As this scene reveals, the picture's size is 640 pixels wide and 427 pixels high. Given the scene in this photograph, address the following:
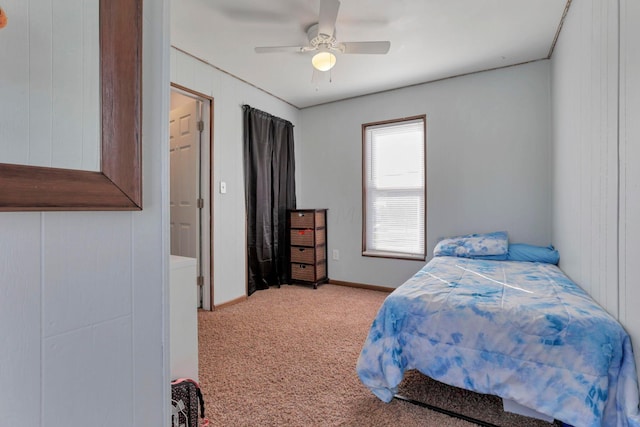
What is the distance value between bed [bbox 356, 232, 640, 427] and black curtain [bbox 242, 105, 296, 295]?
213 centimetres

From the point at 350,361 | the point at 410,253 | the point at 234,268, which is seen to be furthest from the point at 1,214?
the point at 410,253

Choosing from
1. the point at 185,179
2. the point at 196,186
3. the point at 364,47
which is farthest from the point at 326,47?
the point at 185,179

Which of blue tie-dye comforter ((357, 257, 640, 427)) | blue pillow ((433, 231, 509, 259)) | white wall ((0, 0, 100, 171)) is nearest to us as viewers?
white wall ((0, 0, 100, 171))

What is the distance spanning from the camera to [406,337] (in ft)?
5.06

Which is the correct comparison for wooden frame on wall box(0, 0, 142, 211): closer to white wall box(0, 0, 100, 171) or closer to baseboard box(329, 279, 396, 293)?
white wall box(0, 0, 100, 171)

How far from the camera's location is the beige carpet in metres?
1.47

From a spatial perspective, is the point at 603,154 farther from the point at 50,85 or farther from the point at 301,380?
the point at 50,85

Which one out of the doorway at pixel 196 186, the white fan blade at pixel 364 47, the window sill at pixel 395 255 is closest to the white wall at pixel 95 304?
the white fan blade at pixel 364 47

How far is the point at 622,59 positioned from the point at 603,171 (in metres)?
0.50

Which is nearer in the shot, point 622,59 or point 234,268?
point 622,59

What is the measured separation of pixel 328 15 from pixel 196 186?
6.40 ft

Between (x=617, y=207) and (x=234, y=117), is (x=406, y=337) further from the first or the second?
(x=234, y=117)

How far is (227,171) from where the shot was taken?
3.18 m

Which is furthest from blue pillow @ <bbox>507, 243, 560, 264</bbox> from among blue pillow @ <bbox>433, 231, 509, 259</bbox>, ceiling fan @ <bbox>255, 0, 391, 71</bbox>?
ceiling fan @ <bbox>255, 0, 391, 71</bbox>
